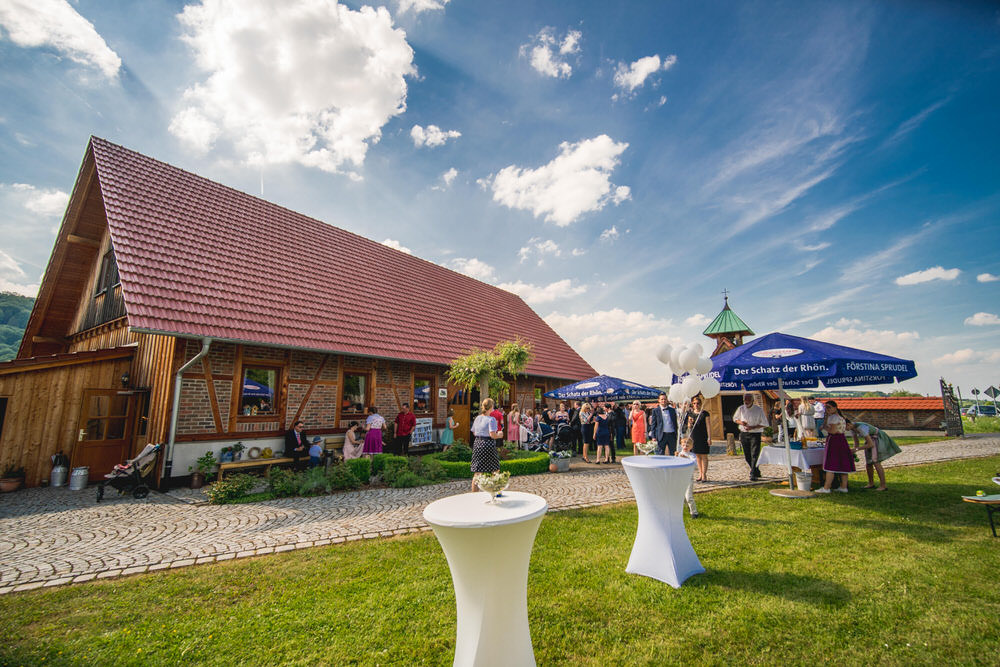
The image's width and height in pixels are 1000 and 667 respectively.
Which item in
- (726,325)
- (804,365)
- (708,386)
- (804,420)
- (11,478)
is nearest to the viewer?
(708,386)

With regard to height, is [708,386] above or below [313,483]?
above

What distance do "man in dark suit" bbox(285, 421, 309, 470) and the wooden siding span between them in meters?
4.42

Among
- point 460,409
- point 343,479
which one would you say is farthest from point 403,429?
point 460,409

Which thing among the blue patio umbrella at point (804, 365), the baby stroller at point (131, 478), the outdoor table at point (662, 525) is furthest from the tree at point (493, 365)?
the outdoor table at point (662, 525)

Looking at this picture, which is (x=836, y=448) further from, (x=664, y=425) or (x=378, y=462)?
(x=378, y=462)

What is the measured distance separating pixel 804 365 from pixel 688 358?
7.82ft

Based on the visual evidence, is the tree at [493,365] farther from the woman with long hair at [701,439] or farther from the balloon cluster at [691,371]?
the balloon cluster at [691,371]

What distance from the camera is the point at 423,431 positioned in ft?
42.2

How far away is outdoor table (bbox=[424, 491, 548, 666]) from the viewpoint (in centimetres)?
256

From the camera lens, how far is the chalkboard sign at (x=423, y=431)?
12609 mm

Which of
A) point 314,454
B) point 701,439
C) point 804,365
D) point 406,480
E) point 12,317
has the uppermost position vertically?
point 12,317

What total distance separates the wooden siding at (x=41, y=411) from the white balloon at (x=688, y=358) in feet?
40.3

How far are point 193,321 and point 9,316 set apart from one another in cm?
7071

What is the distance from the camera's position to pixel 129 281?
827 cm
